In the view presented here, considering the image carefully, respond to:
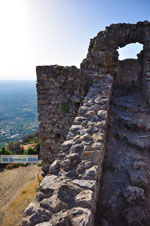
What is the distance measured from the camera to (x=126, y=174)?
289cm

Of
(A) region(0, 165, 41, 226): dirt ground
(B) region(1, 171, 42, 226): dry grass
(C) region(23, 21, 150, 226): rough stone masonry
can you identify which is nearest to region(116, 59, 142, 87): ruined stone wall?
(C) region(23, 21, 150, 226): rough stone masonry

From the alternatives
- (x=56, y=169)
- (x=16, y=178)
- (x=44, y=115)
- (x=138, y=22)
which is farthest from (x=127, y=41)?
(x=16, y=178)

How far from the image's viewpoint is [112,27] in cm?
786

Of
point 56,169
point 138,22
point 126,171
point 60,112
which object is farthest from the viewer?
point 138,22

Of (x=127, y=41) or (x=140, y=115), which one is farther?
(x=127, y=41)

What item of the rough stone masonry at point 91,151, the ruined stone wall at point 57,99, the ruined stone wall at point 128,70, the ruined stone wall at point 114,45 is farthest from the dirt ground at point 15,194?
the ruined stone wall at point 128,70

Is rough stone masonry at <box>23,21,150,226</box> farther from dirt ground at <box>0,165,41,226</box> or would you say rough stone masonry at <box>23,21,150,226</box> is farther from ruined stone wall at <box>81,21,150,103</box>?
dirt ground at <box>0,165,41,226</box>

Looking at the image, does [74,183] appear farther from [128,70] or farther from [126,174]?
[128,70]

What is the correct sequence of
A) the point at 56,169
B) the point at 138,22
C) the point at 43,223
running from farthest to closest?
the point at 138,22
the point at 56,169
the point at 43,223

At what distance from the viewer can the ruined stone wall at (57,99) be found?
17.6 feet

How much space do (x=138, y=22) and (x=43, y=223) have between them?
891cm

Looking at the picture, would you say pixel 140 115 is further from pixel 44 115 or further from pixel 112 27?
pixel 112 27

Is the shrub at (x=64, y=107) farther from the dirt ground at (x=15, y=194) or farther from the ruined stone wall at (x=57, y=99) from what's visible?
the dirt ground at (x=15, y=194)

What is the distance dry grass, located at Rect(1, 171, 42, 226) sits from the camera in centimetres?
612
